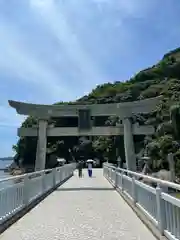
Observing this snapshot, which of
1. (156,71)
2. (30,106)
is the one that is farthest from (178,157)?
(156,71)

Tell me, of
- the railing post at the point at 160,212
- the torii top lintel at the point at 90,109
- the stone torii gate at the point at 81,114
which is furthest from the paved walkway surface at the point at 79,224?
the torii top lintel at the point at 90,109

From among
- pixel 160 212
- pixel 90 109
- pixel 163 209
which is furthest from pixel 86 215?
pixel 90 109

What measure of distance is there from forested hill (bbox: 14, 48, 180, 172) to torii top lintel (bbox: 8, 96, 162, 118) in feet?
11.5

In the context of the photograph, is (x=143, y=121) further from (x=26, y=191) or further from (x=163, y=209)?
(x=163, y=209)

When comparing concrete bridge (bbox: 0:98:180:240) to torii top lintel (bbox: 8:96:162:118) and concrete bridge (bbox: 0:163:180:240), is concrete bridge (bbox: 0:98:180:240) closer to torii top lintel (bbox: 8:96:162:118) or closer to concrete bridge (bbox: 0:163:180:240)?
concrete bridge (bbox: 0:163:180:240)

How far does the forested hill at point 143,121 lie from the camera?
32.1 meters

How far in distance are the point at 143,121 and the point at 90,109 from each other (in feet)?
99.6

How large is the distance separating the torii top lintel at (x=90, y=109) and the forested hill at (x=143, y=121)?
3520mm

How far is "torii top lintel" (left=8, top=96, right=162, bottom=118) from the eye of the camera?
33.2 m

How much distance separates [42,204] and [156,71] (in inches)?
3406

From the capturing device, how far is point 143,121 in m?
62.7

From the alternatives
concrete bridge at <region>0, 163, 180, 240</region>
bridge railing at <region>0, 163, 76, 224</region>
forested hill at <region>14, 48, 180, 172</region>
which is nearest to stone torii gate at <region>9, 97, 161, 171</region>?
forested hill at <region>14, 48, 180, 172</region>

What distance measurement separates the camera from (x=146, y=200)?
8172mm

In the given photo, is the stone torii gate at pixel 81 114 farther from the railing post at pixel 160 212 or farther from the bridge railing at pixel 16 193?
the railing post at pixel 160 212
